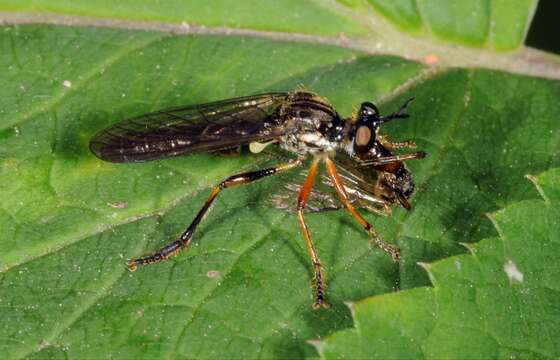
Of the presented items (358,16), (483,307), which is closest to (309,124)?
(358,16)

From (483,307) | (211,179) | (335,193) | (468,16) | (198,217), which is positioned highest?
(468,16)

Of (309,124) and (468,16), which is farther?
(468,16)

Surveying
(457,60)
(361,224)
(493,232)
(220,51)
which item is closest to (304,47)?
(220,51)

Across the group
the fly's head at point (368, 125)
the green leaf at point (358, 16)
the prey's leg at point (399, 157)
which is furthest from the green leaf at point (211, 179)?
the fly's head at point (368, 125)

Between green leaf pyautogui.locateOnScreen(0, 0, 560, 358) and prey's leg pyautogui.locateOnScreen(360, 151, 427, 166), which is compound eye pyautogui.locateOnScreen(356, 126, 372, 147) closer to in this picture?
prey's leg pyautogui.locateOnScreen(360, 151, 427, 166)

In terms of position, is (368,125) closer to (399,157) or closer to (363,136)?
(363,136)

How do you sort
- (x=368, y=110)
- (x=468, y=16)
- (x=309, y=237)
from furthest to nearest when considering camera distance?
1. (x=468, y=16)
2. (x=368, y=110)
3. (x=309, y=237)

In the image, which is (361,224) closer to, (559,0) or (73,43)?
(73,43)
